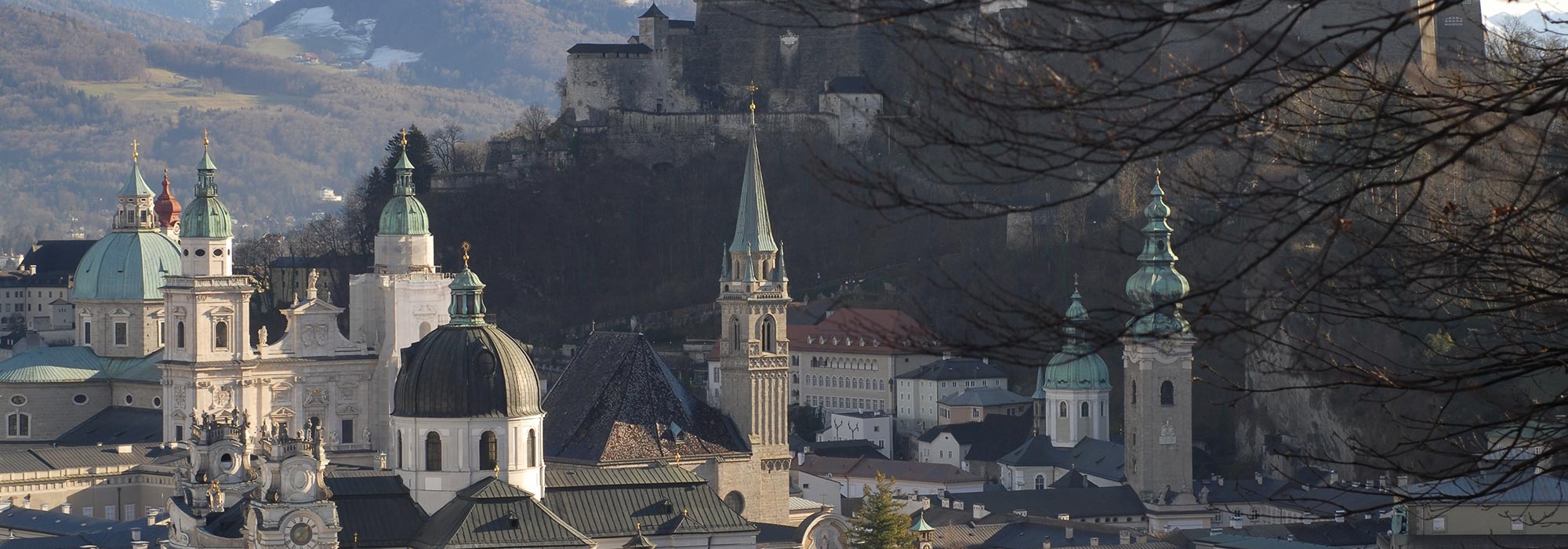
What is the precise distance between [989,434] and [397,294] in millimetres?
25735

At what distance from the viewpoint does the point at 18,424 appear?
90.5 meters

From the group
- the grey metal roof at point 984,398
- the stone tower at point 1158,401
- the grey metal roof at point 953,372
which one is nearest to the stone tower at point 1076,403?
the stone tower at point 1158,401

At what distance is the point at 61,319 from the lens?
144 m

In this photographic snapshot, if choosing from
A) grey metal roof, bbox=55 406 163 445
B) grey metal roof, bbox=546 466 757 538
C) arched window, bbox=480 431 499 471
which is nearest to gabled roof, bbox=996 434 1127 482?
grey metal roof, bbox=55 406 163 445

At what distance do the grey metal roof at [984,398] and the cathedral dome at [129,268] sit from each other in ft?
88.5

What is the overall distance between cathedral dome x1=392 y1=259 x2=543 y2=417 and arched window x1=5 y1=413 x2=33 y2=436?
122 feet

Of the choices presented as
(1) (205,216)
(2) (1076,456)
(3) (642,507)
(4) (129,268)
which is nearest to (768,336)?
(3) (642,507)

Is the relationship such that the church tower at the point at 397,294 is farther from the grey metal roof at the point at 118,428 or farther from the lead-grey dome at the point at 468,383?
the lead-grey dome at the point at 468,383

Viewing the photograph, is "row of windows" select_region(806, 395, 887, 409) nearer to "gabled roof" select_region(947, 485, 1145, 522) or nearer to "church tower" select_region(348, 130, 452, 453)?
"gabled roof" select_region(947, 485, 1145, 522)

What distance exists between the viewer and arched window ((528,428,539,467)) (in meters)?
55.8

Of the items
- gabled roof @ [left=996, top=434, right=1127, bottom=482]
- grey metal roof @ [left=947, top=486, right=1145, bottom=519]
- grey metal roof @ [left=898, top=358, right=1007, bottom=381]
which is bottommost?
grey metal roof @ [left=947, top=486, right=1145, bottom=519]

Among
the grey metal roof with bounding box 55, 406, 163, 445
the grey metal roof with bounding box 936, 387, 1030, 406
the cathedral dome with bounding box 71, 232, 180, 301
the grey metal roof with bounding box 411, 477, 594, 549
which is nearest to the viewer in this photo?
the grey metal roof with bounding box 411, 477, 594, 549

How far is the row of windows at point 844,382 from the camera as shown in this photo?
10831 cm

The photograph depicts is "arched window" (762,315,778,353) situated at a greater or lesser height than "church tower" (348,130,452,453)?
lesser
